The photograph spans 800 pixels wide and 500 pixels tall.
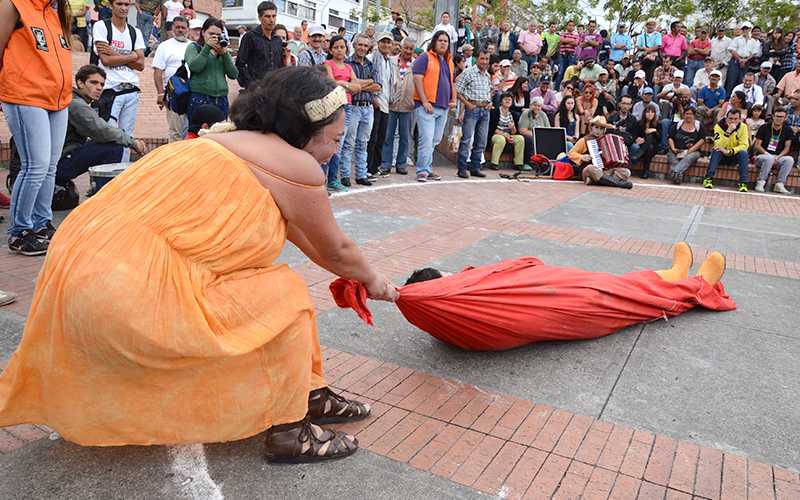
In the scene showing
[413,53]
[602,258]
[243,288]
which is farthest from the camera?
[413,53]

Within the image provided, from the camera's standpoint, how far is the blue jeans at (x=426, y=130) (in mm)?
9062

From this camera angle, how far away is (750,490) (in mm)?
2246

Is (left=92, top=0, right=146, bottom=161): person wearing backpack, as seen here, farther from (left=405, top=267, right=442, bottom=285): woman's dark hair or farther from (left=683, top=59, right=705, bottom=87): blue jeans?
(left=683, top=59, right=705, bottom=87): blue jeans

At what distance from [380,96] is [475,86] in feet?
5.87

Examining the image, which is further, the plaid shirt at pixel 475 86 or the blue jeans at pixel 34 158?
the plaid shirt at pixel 475 86

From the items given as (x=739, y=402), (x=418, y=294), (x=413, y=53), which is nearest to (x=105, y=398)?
(x=418, y=294)

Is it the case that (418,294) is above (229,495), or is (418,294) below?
above

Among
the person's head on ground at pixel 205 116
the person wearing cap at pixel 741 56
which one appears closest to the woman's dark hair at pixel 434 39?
the person's head on ground at pixel 205 116

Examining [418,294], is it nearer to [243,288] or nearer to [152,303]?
[243,288]

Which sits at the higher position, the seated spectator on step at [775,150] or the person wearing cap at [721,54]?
the person wearing cap at [721,54]

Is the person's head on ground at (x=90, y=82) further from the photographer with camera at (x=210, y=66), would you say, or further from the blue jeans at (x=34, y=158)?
the blue jeans at (x=34, y=158)

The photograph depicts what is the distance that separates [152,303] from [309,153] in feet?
2.39

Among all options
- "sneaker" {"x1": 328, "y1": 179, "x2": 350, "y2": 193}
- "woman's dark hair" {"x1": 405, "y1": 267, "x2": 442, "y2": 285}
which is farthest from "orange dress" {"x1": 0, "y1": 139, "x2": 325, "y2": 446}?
"sneaker" {"x1": 328, "y1": 179, "x2": 350, "y2": 193}

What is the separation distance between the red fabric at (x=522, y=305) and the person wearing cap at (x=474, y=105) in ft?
21.4
